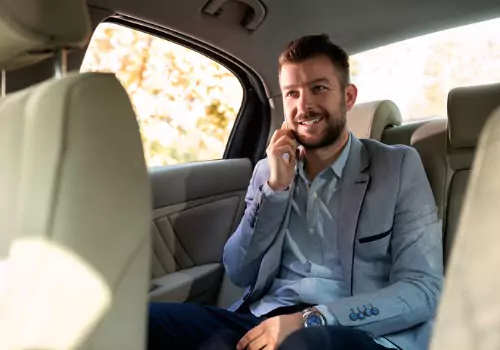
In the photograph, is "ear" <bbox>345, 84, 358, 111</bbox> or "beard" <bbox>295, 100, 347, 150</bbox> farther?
"ear" <bbox>345, 84, 358, 111</bbox>

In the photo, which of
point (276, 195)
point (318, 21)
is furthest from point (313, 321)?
point (318, 21)

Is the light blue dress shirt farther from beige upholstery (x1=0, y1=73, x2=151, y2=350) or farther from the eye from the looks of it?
beige upholstery (x1=0, y1=73, x2=151, y2=350)

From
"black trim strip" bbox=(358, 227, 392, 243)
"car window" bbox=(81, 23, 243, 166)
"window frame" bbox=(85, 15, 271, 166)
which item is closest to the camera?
"black trim strip" bbox=(358, 227, 392, 243)

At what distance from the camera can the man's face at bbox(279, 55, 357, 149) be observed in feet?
7.34

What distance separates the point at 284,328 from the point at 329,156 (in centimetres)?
59

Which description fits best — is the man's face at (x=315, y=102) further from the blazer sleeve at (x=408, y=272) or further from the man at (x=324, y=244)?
the blazer sleeve at (x=408, y=272)

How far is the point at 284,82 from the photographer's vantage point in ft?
7.54

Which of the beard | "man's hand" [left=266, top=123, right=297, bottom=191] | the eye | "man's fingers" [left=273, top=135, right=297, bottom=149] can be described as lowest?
"man's hand" [left=266, top=123, right=297, bottom=191]

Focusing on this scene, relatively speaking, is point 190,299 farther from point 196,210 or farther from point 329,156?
point 329,156

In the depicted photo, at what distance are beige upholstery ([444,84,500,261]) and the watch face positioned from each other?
1.83 feet

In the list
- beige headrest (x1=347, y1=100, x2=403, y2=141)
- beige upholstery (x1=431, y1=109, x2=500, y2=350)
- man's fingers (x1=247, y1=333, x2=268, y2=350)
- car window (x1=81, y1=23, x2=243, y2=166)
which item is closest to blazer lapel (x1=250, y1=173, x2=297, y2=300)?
man's fingers (x1=247, y1=333, x2=268, y2=350)

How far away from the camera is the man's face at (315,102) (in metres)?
2.24

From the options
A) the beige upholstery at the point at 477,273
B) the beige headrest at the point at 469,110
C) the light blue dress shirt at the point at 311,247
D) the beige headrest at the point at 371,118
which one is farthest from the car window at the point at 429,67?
the beige upholstery at the point at 477,273

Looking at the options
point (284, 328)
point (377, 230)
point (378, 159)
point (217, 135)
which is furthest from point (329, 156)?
point (217, 135)
